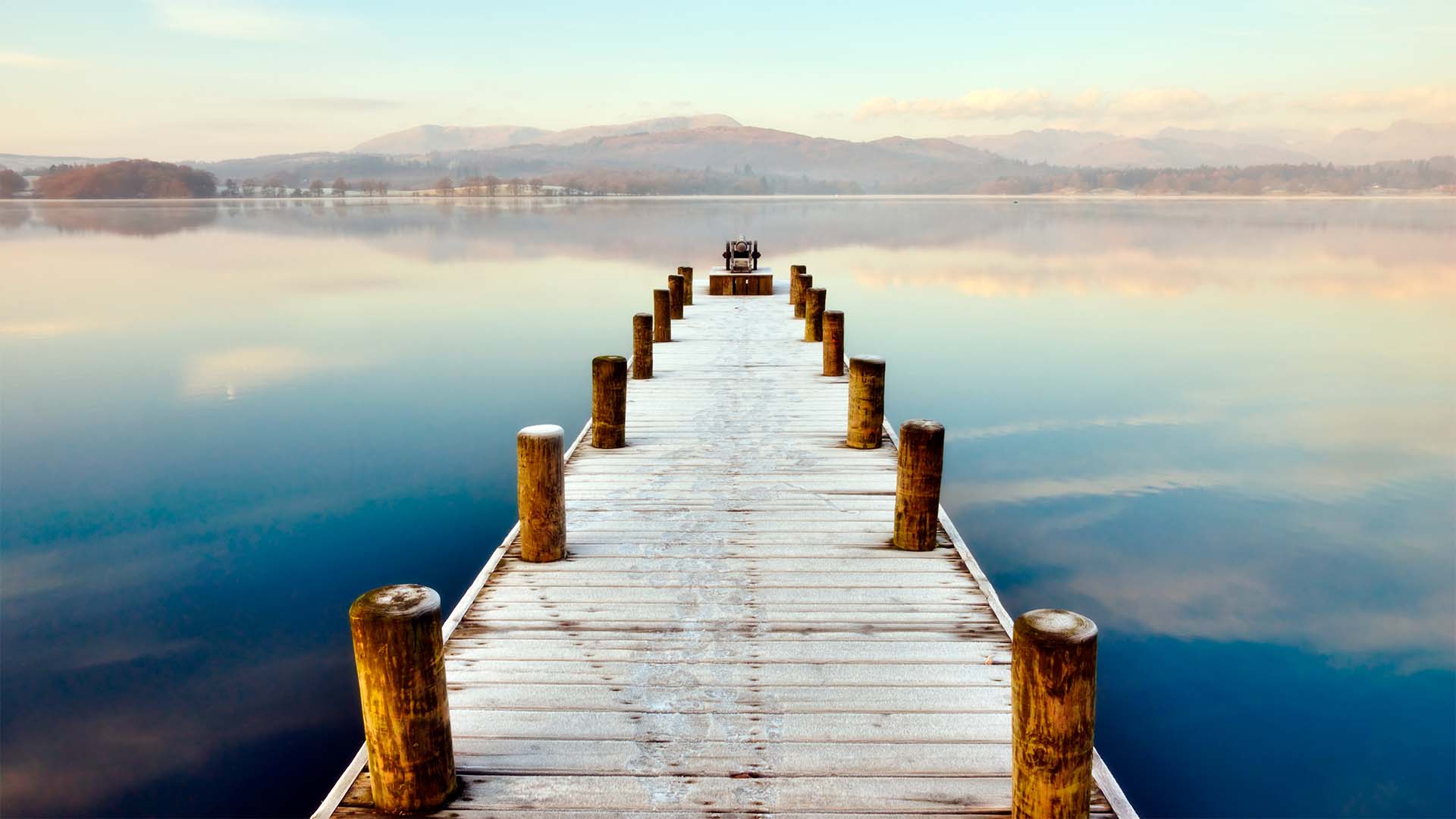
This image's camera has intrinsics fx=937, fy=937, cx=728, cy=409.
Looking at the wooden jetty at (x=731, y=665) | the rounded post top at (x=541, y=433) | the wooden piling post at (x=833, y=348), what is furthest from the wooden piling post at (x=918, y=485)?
the wooden piling post at (x=833, y=348)

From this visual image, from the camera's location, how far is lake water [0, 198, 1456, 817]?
6227mm

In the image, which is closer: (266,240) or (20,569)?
(20,569)

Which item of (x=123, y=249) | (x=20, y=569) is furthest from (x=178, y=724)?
(x=123, y=249)

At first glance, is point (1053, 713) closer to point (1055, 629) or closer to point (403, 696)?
point (1055, 629)

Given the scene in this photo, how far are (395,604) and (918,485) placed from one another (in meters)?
3.53

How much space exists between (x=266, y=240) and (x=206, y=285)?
3169 centimetres

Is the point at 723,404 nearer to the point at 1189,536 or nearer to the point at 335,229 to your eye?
the point at 1189,536

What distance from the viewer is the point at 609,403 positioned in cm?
852

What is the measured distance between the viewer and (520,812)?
11.6 feet

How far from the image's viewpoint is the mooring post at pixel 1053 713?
10.3 feet

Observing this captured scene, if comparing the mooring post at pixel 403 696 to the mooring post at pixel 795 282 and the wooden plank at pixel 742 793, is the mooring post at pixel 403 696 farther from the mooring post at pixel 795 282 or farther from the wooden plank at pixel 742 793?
the mooring post at pixel 795 282

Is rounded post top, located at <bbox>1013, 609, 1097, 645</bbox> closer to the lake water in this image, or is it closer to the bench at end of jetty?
the lake water

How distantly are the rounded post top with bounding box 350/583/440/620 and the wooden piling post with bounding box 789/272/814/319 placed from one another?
14558 mm

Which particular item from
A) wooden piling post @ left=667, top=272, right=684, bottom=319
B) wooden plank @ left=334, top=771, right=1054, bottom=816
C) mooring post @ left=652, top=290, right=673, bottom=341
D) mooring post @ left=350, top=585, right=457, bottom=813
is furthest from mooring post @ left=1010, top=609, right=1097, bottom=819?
wooden piling post @ left=667, top=272, right=684, bottom=319
